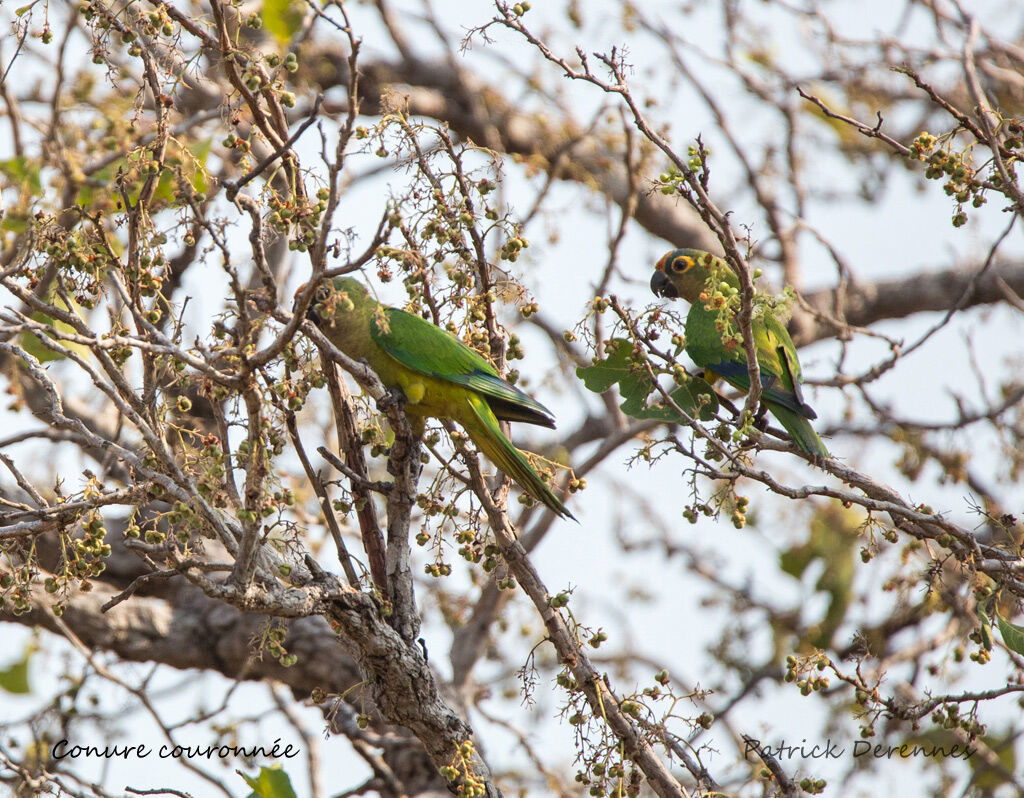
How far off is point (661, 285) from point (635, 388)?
268cm

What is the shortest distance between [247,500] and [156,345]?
1.67ft

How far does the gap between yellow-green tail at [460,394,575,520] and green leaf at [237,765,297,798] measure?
144cm

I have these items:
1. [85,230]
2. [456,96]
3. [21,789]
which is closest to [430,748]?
[21,789]

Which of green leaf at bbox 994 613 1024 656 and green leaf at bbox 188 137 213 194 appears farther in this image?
green leaf at bbox 994 613 1024 656

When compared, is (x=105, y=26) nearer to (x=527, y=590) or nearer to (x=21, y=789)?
(x=527, y=590)

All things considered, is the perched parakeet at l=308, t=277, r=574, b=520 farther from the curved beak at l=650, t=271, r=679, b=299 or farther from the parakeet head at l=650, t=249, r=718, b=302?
the curved beak at l=650, t=271, r=679, b=299

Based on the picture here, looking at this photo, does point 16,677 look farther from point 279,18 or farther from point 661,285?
point 661,285

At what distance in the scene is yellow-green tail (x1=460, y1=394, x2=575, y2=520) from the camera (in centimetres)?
406

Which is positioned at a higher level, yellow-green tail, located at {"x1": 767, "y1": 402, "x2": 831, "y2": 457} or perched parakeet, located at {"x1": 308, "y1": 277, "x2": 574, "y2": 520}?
perched parakeet, located at {"x1": 308, "y1": 277, "x2": 574, "y2": 520}

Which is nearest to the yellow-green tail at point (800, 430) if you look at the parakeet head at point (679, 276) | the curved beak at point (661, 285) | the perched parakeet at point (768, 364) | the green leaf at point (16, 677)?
the perched parakeet at point (768, 364)

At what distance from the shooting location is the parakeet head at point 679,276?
6254mm

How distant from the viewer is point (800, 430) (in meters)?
4.76

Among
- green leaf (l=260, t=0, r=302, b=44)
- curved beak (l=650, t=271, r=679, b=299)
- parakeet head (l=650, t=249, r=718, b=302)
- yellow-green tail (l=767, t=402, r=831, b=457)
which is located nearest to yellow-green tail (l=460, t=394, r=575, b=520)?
yellow-green tail (l=767, t=402, r=831, b=457)

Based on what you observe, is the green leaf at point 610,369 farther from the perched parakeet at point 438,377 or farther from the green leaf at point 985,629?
the green leaf at point 985,629
